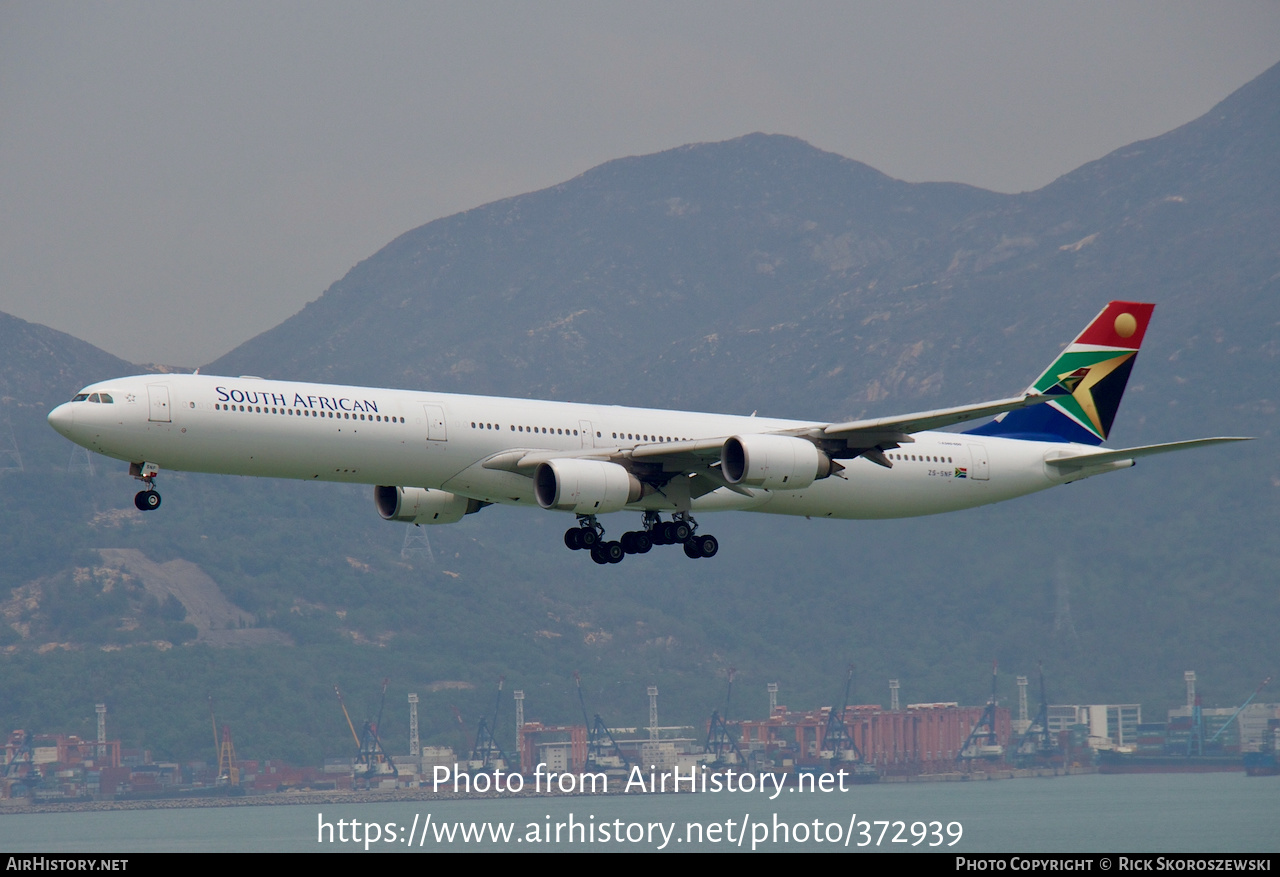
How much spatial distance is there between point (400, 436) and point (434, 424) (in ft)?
3.60

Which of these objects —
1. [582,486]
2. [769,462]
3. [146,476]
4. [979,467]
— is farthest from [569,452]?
[979,467]

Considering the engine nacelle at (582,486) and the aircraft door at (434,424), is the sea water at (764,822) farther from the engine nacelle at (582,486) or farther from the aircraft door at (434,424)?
the aircraft door at (434,424)

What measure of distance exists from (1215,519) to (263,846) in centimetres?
8012

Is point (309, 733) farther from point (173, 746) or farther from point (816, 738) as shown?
point (816, 738)

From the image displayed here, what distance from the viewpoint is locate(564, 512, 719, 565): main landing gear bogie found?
163 feet

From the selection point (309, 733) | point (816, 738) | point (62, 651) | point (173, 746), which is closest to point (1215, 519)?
Answer: point (816, 738)

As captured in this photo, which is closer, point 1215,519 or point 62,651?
point 1215,519

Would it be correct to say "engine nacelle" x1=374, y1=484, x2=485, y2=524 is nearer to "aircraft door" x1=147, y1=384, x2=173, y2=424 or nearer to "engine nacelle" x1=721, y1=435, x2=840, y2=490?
"engine nacelle" x1=721, y1=435, x2=840, y2=490

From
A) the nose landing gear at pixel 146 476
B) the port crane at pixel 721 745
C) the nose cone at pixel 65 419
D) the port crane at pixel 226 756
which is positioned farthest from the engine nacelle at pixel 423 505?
the port crane at pixel 721 745

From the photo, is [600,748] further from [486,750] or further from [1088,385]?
[1088,385]

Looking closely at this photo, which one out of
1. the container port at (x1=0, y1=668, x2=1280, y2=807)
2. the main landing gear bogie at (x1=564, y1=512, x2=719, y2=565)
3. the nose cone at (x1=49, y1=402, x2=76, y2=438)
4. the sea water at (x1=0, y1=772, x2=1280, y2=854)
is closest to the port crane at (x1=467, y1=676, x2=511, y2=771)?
the container port at (x1=0, y1=668, x2=1280, y2=807)

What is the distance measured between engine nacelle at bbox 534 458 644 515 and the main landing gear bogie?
3.06 metres

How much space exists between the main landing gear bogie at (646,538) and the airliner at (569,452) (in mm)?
53

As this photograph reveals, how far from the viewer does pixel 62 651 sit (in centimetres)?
18775
